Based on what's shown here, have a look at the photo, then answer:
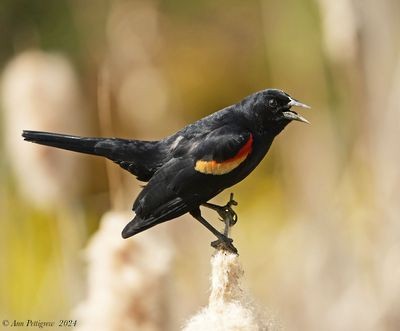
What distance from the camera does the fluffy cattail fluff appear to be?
1.36m

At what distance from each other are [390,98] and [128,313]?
1.13 meters

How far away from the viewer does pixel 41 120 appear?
2896mm

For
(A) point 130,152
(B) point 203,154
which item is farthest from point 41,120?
(B) point 203,154

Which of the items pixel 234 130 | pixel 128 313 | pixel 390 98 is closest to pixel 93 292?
pixel 128 313

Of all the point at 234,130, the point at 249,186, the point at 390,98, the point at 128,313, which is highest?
the point at 234,130

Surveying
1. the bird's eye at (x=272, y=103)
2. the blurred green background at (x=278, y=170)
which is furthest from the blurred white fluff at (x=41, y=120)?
the bird's eye at (x=272, y=103)

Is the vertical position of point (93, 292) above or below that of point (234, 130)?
below

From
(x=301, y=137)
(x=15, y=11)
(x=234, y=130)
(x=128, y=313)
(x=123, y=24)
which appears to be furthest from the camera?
(x=15, y=11)

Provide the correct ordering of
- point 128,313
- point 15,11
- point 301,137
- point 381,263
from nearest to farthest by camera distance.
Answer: point 128,313 → point 381,263 → point 301,137 → point 15,11

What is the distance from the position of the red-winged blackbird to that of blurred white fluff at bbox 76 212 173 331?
0.88 feet

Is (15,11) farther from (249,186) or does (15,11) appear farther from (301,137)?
(301,137)

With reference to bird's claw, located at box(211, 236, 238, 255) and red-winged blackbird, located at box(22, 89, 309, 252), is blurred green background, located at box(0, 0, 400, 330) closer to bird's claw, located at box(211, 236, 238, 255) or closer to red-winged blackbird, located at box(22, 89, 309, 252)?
red-winged blackbird, located at box(22, 89, 309, 252)

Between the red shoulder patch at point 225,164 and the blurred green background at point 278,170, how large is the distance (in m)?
0.39

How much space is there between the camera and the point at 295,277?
2.80 meters
